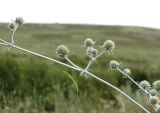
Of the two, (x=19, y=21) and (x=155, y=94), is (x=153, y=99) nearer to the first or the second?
(x=155, y=94)

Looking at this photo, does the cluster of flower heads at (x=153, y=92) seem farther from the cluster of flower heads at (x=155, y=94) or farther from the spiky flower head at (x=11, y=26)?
the spiky flower head at (x=11, y=26)

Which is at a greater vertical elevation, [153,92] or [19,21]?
[19,21]

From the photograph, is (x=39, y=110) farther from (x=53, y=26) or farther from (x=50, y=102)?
(x=53, y=26)

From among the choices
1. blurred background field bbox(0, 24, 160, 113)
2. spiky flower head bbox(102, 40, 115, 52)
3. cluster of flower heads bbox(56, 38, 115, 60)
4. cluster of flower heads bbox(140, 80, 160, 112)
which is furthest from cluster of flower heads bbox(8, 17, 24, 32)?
blurred background field bbox(0, 24, 160, 113)

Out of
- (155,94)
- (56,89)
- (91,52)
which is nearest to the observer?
(155,94)

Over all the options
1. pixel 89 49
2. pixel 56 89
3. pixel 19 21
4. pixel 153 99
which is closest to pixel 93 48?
pixel 89 49

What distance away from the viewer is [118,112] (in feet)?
29.5

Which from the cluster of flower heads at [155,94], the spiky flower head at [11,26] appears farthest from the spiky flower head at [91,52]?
the spiky flower head at [11,26]

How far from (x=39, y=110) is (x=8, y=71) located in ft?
11.2

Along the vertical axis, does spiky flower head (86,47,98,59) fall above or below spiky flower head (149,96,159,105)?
above

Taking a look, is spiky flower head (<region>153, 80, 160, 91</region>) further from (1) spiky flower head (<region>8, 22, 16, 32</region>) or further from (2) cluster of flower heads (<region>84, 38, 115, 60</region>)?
(1) spiky flower head (<region>8, 22, 16, 32</region>)

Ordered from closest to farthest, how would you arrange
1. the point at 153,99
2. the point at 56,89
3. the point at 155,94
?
the point at 153,99 → the point at 155,94 → the point at 56,89

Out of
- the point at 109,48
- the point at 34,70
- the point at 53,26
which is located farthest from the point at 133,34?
the point at 109,48

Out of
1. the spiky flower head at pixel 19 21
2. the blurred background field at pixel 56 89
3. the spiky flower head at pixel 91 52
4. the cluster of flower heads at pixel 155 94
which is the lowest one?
the blurred background field at pixel 56 89
